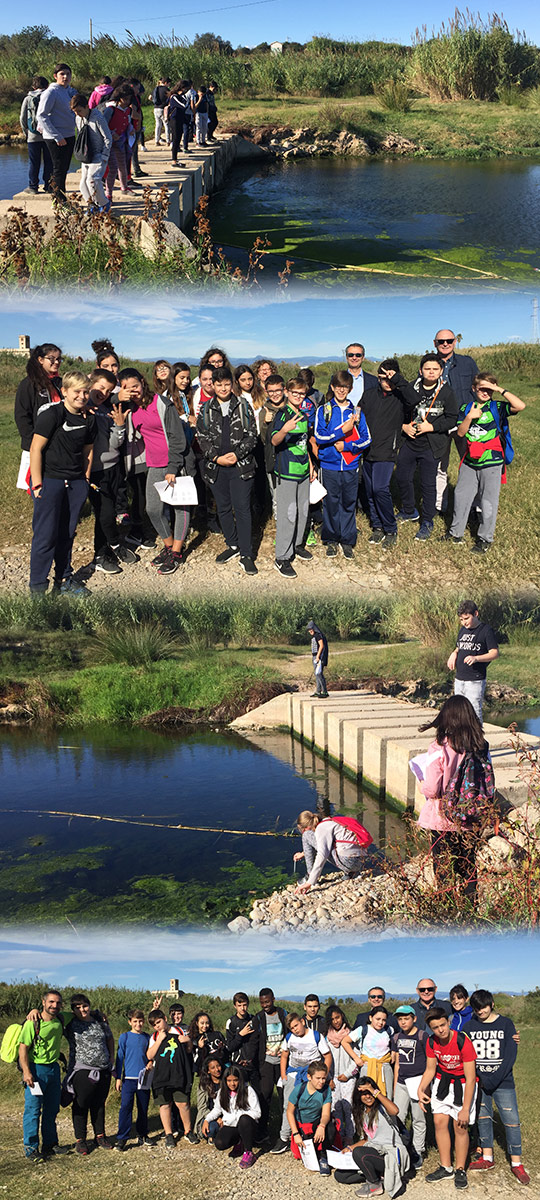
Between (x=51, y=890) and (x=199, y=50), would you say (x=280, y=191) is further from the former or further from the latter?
(x=51, y=890)

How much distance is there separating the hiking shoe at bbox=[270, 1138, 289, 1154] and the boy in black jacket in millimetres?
4044

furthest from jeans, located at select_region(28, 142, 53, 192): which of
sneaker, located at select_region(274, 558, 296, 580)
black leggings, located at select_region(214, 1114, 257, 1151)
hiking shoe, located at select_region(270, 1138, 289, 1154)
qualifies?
hiking shoe, located at select_region(270, 1138, 289, 1154)

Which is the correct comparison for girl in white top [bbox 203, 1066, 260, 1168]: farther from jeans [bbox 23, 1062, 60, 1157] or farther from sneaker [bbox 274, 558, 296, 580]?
sneaker [bbox 274, 558, 296, 580]

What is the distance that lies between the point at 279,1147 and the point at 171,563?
12.0ft

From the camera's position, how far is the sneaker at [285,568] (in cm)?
745

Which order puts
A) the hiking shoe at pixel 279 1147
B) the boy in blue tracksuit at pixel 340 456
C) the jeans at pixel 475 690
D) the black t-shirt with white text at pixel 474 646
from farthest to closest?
the jeans at pixel 475 690
the black t-shirt with white text at pixel 474 646
the boy in blue tracksuit at pixel 340 456
the hiking shoe at pixel 279 1147

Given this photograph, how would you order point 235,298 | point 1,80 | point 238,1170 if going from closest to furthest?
point 238,1170
point 235,298
point 1,80

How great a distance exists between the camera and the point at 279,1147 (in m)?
6.82

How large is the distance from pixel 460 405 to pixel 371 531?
115 cm

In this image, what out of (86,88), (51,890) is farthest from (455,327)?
(86,88)

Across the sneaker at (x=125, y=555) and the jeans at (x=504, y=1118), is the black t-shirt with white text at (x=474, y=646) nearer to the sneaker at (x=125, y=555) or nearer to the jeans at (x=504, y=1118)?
the sneaker at (x=125, y=555)

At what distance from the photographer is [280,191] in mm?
11188

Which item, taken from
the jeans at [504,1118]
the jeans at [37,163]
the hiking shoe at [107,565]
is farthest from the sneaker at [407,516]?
the jeans at [37,163]

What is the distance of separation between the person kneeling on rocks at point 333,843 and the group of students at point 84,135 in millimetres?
4780
